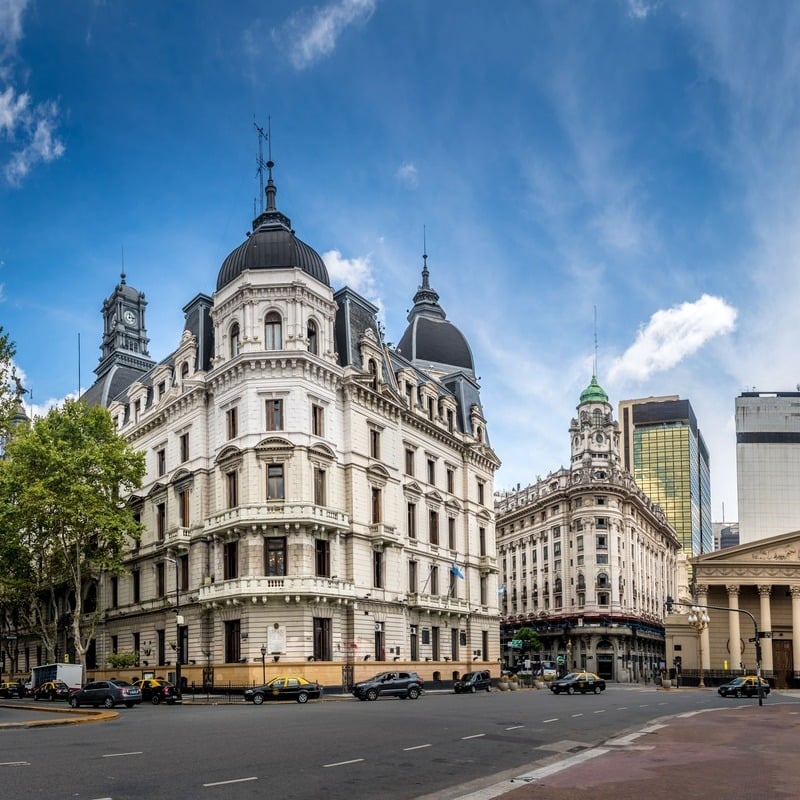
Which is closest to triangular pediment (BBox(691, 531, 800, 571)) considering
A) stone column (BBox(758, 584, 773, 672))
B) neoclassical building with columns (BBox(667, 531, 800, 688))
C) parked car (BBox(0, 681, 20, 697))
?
neoclassical building with columns (BBox(667, 531, 800, 688))

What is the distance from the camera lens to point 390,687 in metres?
52.7

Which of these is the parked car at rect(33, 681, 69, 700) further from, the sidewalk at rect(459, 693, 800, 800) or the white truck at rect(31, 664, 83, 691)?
the sidewalk at rect(459, 693, 800, 800)

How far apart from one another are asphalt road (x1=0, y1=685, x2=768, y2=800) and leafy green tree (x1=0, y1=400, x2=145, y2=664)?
25006 mm

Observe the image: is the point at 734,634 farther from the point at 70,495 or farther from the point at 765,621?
the point at 70,495

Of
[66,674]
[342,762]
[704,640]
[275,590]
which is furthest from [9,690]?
[704,640]

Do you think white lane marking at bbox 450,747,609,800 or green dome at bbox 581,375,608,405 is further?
green dome at bbox 581,375,608,405

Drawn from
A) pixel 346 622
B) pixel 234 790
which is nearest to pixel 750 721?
pixel 234 790

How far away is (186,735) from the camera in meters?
28.1

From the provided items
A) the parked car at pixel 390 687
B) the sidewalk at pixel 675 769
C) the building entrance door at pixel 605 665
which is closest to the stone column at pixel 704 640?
the building entrance door at pixel 605 665

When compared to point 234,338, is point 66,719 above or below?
below

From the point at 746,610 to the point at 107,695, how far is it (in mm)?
62355

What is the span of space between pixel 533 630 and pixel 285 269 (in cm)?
8707

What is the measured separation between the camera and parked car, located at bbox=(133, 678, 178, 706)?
169ft

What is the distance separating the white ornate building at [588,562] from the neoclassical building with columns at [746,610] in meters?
34.4
